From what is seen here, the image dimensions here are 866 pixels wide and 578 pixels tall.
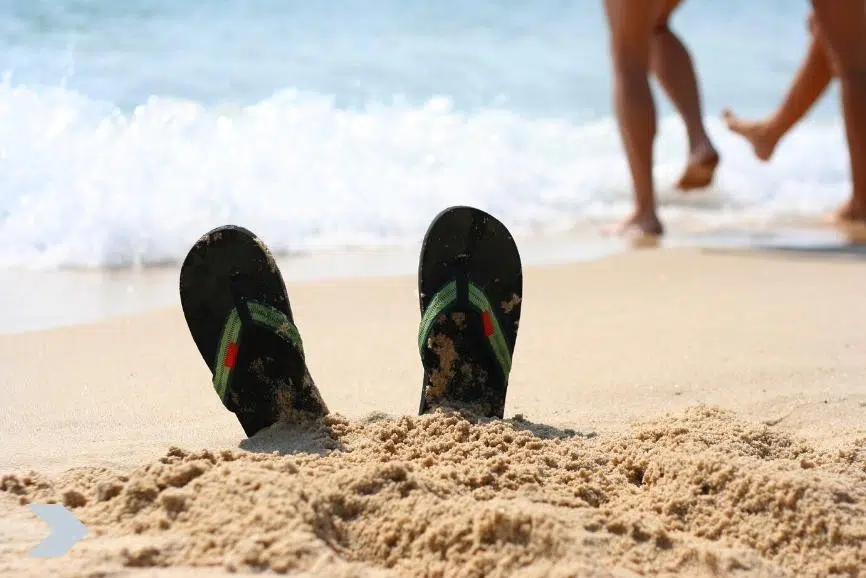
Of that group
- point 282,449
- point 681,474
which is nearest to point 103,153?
point 282,449

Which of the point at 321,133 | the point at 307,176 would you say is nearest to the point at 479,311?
the point at 307,176

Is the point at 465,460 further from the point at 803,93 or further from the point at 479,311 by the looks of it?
the point at 803,93

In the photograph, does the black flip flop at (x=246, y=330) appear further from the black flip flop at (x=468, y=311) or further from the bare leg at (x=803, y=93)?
the bare leg at (x=803, y=93)

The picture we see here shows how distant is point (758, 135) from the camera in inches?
200

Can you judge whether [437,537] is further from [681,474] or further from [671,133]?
[671,133]

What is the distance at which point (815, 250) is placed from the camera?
4.15 meters

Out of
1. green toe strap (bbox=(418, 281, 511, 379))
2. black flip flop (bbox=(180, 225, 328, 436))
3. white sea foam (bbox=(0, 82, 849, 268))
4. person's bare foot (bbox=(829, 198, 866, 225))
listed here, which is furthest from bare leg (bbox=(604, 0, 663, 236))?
black flip flop (bbox=(180, 225, 328, 436))

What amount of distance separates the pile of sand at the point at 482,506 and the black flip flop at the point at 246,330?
19 cm

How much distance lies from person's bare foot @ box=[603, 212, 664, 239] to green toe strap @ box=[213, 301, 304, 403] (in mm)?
2958

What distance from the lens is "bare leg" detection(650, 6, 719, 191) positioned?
4.47 meters

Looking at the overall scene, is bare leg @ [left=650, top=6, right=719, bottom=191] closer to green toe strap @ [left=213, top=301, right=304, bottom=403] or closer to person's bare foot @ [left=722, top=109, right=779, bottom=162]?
person's bare foot @ [left=722, top=109, right=779, bottom=162]

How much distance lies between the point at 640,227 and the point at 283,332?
305cm

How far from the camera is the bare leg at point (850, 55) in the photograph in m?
4.29

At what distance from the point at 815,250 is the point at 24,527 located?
3.52 metres
